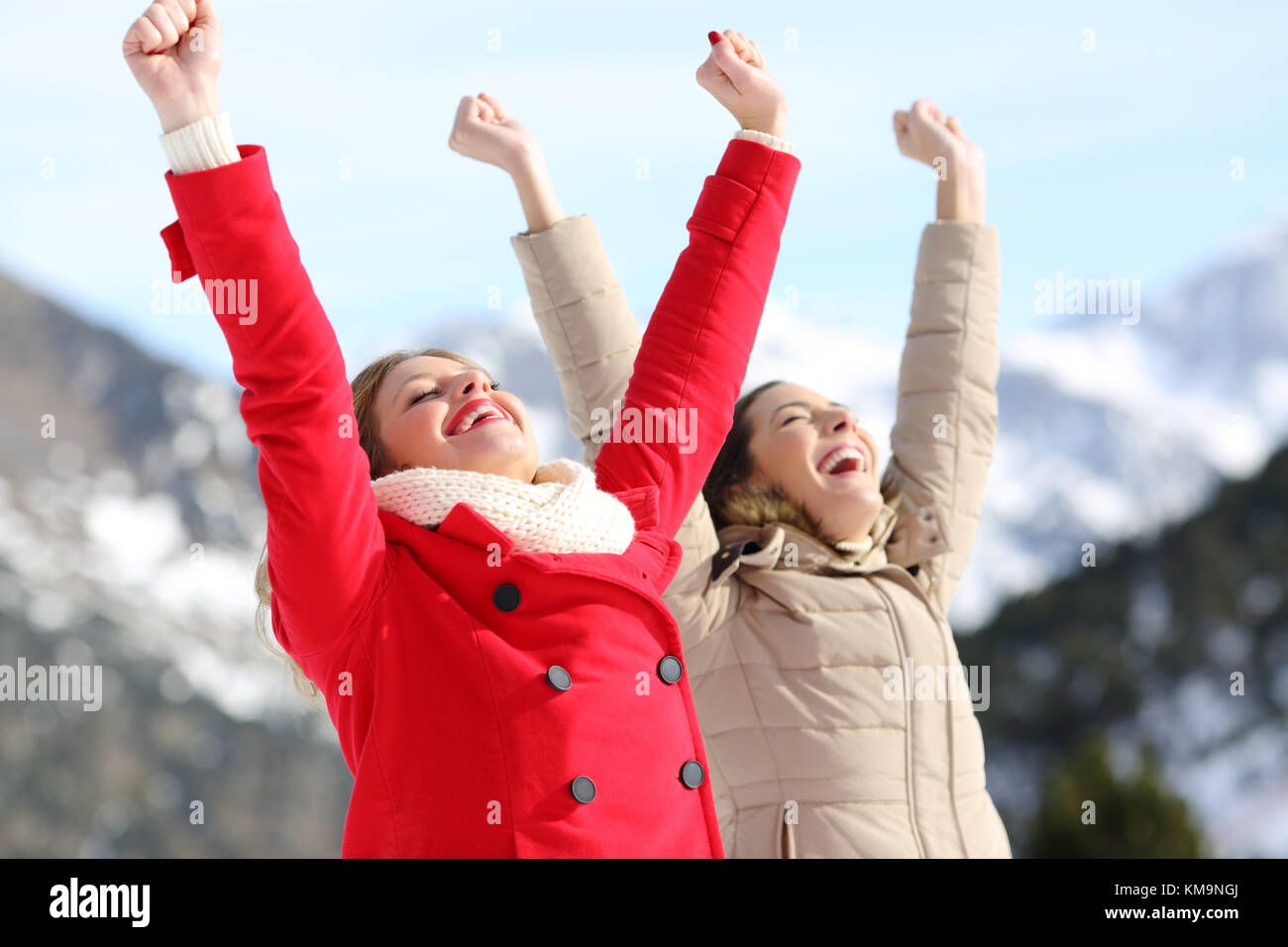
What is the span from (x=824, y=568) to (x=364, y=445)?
3.05ft

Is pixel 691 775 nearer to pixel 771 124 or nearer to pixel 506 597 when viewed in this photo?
pixel 506 597

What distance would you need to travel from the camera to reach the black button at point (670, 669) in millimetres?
1766

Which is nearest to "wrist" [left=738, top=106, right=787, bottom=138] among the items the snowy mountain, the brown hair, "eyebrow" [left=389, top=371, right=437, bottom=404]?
the brown hair

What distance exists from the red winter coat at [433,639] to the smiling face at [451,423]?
135mm

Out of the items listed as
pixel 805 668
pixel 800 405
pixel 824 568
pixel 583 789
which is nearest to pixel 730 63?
pixel 800 405

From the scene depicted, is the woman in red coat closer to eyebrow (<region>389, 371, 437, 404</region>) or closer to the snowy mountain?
eyebrow (<region>389, 371, 437, 404</region>)

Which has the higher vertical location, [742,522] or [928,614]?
[742,522]

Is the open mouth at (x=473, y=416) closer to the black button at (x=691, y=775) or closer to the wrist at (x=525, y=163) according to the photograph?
the black button at (x=691, y=775)

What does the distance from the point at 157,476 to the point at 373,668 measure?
5309cm

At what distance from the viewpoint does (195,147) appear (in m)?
1.49

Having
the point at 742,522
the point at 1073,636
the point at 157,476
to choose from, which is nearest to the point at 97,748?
the point at 157,476

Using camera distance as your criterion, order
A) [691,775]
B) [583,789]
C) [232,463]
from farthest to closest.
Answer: [232,463], [691,775], [583,789]
